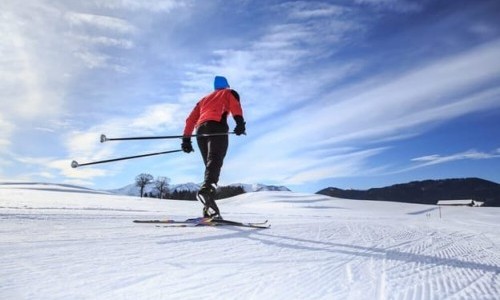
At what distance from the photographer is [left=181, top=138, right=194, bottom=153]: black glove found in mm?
5805

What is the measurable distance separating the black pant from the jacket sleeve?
1.50ft

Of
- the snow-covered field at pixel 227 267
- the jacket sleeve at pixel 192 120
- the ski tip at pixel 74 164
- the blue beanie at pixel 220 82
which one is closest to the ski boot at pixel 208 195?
the jacket sleeve at pixel 192 120

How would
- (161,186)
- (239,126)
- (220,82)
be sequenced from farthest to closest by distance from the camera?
(161,186), (220,82), (239,126)

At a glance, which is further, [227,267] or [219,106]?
[219,106]

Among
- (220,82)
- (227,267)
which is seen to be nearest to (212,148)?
(220,82)

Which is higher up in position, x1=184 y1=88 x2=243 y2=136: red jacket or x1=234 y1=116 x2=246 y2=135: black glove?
x1=184 y1=88 x2=243 y2=136: red jacket

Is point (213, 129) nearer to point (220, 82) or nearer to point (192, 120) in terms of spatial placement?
point (192, 120)

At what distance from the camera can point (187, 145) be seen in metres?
5.83

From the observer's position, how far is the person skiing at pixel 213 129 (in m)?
4.98

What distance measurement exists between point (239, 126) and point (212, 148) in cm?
53

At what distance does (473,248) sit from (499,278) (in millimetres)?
1344

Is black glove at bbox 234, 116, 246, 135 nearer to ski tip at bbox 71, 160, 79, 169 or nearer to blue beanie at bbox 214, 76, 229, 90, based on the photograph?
blue beanie at bbox 214, 76, 229, 90

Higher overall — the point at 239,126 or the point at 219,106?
the point at 219,106

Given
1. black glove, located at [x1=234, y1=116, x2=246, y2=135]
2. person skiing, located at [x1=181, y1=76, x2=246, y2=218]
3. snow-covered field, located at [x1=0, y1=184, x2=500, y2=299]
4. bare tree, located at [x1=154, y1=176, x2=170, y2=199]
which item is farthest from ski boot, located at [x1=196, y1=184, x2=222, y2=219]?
bare tree, located at [x1=154, y1=176, x2=170, y2=199]
